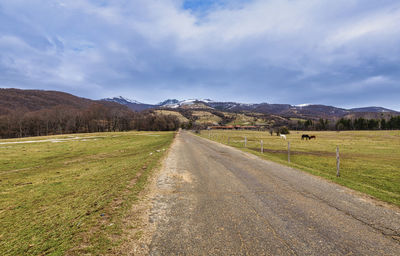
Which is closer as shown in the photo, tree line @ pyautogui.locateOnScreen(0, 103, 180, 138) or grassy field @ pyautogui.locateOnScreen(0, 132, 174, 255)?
grassy field @ pyautogui.locateOnScreen(0, 132, 174, 255)

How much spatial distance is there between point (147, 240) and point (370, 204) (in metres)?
8.24

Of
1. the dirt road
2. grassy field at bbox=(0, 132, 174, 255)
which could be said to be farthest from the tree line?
the dirt road

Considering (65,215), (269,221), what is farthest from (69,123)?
(269,221)

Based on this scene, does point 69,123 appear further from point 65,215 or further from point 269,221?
point 269,221

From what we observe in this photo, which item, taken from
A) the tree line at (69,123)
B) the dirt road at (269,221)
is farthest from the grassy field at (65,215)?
the tree line at (69,123)

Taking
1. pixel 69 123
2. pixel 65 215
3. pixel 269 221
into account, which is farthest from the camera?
pixel 69 123

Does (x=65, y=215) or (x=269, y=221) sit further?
(x=65, y=215)

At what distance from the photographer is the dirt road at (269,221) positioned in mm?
3896

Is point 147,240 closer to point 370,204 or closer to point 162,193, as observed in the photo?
point 162,193

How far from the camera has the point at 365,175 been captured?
13.6 metres

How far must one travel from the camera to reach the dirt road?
3.90m

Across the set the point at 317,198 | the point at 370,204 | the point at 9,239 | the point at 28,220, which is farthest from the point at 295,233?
the point at 28,220

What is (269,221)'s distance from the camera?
5074 mm

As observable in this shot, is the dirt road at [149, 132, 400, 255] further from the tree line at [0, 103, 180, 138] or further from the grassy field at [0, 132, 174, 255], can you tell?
the tree line at [0, 103, 180, 138]
